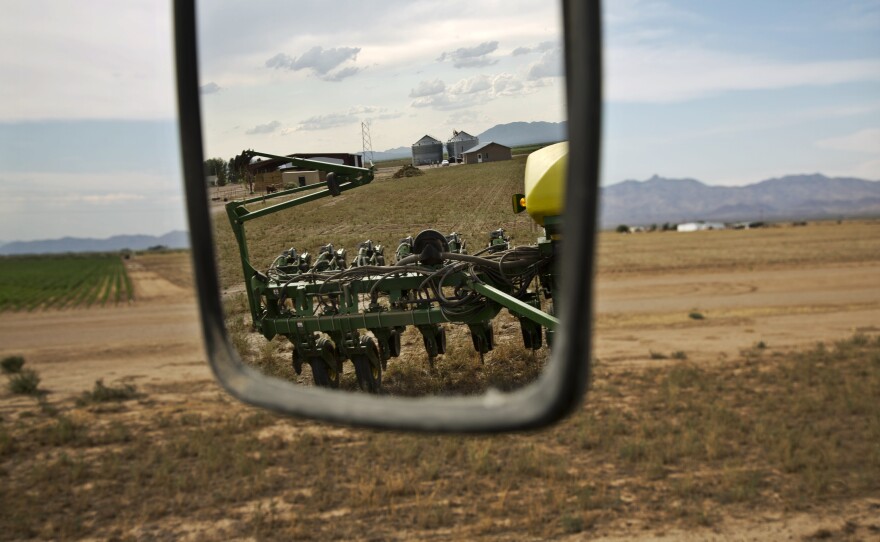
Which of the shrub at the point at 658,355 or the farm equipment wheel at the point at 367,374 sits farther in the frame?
the shrub at the point at 658,355

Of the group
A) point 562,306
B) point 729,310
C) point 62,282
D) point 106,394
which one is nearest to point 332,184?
point 562,306

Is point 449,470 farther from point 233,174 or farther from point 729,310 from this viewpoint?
point 729,310

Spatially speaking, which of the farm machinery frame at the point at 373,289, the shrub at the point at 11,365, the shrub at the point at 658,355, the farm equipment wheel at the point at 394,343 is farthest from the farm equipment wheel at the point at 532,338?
the shrub at the point at 11,365

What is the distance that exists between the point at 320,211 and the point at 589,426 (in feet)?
61.5

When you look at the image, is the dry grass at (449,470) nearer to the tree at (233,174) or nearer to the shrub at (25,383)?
the shrub at (25,383)

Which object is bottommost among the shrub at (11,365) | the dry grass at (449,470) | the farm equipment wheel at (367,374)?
the dry grass at (449,470)

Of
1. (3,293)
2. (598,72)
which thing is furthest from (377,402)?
(3,293)

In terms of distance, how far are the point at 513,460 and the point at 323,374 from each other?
50.9 feet

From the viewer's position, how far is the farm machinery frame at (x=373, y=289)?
260cm

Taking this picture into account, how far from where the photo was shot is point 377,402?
1688 mm

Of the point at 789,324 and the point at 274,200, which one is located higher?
the point at 274,200

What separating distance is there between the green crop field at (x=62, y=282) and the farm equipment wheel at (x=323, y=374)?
5646 cm

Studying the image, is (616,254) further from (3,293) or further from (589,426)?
(3,293)

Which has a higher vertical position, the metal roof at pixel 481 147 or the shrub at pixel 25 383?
the metal roof at pixel 481 147
